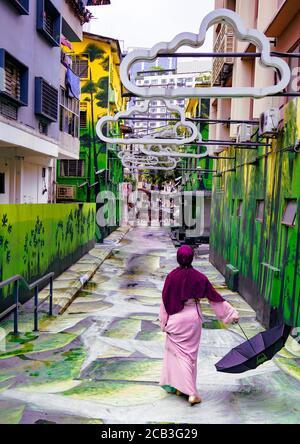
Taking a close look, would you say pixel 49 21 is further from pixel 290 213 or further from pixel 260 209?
pixel 290 213

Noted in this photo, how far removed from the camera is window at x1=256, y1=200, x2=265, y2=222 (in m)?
10.3

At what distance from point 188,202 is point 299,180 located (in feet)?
66.4

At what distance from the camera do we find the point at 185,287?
5098mm

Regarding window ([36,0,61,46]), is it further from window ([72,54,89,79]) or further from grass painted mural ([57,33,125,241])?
window ([72,54,89,79])

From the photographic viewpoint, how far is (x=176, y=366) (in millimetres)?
5211

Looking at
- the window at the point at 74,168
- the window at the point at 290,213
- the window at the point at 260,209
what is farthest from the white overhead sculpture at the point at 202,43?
the window at the point at 74,168

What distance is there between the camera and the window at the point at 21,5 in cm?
1134

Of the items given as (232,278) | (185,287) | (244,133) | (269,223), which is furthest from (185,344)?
(232,278)

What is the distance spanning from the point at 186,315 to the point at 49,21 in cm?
1263

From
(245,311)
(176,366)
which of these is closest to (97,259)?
(245,311)

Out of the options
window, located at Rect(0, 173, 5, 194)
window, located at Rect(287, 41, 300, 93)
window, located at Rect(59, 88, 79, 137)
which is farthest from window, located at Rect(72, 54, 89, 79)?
window, located at Rect(287, 41, 300, 93)

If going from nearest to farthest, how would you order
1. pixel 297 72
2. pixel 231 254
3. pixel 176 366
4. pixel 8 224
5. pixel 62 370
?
pixel 176 366 → pixel 62 370 → pixel 297 72 → pixel 8 224 → pixel 231 254

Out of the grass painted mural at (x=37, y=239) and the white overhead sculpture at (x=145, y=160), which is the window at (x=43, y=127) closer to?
the grass painted mural at (x=37, y=239)
